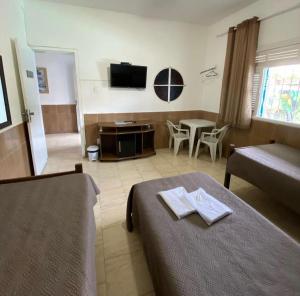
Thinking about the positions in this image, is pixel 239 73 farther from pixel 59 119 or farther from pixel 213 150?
pixel 59 119

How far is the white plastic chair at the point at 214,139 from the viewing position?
3.52m

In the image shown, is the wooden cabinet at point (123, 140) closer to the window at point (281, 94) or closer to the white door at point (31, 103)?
the white door at point (31, 103)

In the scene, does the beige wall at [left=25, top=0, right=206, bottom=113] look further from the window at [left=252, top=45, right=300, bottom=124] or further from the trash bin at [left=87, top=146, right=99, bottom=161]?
the window at [left=252, top=45, right=300, bottom=124]

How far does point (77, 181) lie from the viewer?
152cm

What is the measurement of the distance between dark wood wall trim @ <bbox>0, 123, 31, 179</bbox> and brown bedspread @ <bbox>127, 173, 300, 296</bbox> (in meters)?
1.65

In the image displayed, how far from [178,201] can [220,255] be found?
1.60 feet

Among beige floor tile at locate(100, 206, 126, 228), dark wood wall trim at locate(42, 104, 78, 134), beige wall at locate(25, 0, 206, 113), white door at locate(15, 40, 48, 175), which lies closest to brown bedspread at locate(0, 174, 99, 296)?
beige floor tile at locate(100, 206, 126, 228)

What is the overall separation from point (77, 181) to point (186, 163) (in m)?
2.43

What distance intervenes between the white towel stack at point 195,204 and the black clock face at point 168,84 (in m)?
2.91

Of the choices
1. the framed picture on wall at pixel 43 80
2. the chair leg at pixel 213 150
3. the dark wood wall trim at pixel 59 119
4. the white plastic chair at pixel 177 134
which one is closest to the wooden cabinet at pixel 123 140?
the white plastic chair at pixel 177 134

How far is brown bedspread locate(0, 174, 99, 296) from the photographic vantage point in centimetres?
76

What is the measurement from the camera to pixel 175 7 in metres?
3.15

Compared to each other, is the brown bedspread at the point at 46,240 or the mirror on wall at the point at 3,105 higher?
the mirror on wall at the point at 3,105

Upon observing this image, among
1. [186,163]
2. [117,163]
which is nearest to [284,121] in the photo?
[186,163]
